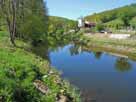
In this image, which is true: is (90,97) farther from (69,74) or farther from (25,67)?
(69,74)

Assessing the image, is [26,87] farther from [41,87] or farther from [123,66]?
[123,66]

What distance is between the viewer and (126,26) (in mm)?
129875

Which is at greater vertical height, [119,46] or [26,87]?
[26,87]

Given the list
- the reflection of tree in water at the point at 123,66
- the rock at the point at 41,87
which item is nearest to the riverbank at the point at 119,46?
the reflection of tree in water at the point at 123,66

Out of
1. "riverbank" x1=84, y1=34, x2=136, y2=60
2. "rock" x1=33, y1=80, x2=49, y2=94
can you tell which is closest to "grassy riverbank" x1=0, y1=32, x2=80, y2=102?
"rock" x1=33, y1=80, x2=49, y2=94

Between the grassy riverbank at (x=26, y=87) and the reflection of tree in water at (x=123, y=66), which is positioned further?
the reflection of tree in water at (x=123, y=66)

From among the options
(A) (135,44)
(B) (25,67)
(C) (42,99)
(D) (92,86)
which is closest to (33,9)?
(A) (135,44)

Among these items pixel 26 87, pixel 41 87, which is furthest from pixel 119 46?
pixel 26 87

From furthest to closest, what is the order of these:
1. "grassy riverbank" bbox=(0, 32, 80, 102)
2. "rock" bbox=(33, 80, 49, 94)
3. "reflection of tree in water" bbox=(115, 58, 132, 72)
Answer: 1. "reflection of tree in water" bbox=(115, 58, 132, 72)
2. "rock" bbox=(33, 80, 49, 94)
3. "grassy riverbank" bbox=(0, 32, 80, 102)

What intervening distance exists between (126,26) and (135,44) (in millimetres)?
54631

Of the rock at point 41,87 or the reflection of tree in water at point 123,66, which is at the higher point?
the rock at point 41,87

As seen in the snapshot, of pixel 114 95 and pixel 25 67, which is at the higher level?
pixel 25 67

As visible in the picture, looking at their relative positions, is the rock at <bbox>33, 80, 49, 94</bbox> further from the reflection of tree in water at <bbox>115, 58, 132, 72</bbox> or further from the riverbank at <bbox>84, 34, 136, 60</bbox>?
the riverbank at <bbox>84, 34, 136, 60</bbox>

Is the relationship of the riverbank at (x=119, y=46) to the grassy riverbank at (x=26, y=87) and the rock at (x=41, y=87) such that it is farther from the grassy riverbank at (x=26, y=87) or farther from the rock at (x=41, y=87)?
the rock at (x=41, y=87)
